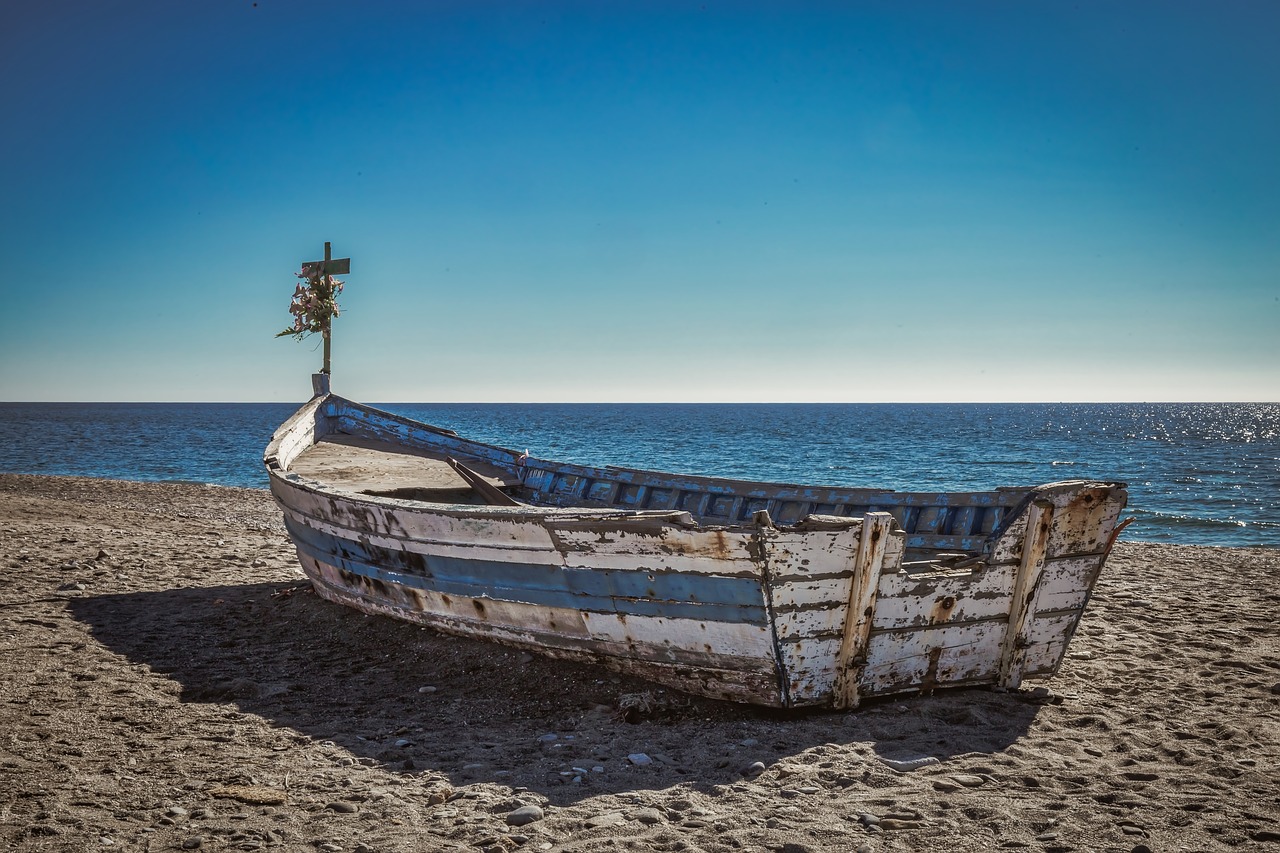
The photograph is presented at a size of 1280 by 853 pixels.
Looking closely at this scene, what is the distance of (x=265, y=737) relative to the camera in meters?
4.85

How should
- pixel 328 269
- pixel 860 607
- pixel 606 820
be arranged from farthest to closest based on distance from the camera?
pixel 328 269, pixel 860 607, pixel 606 820

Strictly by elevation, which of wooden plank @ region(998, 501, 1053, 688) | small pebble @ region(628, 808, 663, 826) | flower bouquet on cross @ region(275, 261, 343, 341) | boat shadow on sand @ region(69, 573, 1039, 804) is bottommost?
boat shadow on sand @ region(69, 573, 1039, 804)

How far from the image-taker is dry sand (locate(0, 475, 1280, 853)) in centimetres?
367

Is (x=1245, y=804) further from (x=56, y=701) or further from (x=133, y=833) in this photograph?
(x=56, y=701)

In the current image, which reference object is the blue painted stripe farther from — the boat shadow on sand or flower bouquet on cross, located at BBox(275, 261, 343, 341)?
flower bouquet on cross, located at BBox(275, 261, 343, 341)

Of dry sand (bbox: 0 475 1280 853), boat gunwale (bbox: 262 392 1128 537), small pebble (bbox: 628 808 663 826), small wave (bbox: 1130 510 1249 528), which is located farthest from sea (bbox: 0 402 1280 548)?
small pebble (bbox: 628 808 663 826)

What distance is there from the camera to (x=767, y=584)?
15.6 feet

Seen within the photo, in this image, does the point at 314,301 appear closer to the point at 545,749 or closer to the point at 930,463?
the point at 545,749

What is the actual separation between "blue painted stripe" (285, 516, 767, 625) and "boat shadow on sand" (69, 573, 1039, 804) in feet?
1.97

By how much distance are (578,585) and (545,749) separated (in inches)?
42.5

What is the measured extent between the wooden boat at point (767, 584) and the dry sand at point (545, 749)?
0.27 meters

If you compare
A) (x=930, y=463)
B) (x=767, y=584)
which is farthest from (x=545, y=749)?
(x=930, y=463)

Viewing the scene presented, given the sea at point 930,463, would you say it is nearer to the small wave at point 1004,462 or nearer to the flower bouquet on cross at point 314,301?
the small wave at point 1004,462

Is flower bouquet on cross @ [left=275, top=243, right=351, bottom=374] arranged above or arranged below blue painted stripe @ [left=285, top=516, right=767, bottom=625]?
above
